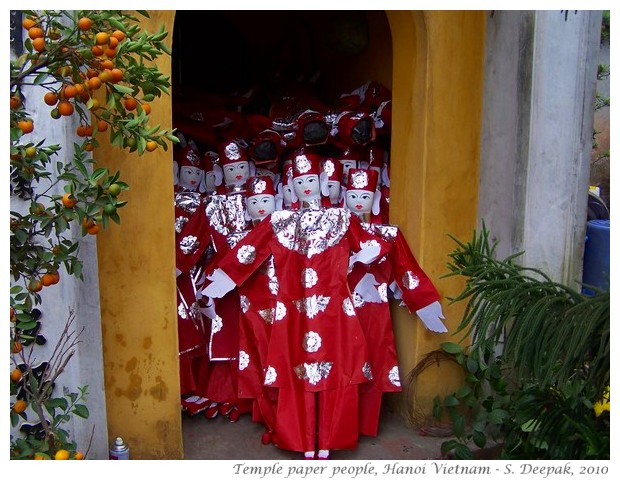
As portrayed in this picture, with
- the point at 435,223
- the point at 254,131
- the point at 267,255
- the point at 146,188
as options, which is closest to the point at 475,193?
the point at 435,223

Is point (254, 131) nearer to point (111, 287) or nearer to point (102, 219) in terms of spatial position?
point (111, 287)

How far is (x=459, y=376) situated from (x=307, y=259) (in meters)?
1.08

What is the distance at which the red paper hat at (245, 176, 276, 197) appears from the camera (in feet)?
13.1

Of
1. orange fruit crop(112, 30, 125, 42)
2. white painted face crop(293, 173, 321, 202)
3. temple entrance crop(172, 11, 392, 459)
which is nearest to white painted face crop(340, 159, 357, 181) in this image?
white painted face crop(293, 173, 321, 202)

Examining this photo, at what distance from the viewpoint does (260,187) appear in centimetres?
400

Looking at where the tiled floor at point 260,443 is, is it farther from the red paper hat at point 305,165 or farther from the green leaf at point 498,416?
the red paper hat at point 305,165

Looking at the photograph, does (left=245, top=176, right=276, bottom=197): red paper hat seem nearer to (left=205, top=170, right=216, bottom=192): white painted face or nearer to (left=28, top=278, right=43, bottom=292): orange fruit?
(left=205, top=170, right=216, bottom=192): white painted face

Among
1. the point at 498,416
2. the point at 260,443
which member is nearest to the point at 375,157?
the point at 498,416

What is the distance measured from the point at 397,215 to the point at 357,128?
547mm

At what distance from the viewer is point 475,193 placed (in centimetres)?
382

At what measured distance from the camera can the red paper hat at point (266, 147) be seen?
4156mm

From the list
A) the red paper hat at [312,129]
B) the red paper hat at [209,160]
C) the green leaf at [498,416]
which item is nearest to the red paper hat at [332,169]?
the red paper hat at [312,129]

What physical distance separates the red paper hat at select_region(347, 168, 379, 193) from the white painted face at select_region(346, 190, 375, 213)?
0.02 meters

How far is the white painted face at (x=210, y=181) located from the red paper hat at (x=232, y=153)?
0.18m
